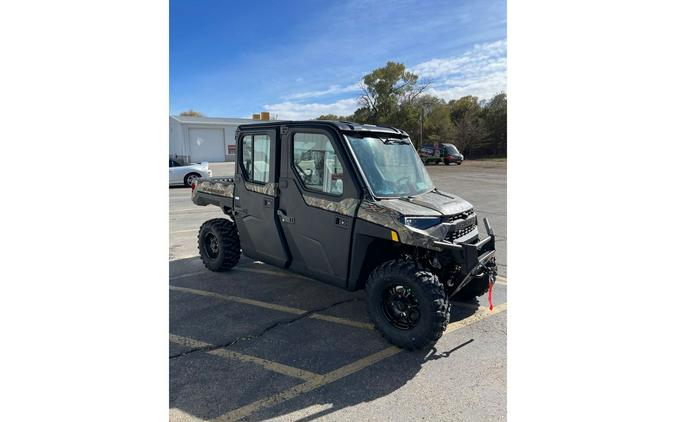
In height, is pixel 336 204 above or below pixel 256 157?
below

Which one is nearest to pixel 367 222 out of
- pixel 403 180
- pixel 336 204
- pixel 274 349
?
pixel 336 204

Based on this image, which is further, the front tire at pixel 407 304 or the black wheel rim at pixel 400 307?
the black wheel rim at pixel 400 307

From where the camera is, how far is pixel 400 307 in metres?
3.65

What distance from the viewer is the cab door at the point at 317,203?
153 inches

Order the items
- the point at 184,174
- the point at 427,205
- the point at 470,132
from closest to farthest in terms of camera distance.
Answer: the point at 427,205 < the point at 184,174 < the point at 470,132

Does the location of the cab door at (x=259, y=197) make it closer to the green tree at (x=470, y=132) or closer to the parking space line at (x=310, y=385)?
the parking space line at (x=310, y=385)

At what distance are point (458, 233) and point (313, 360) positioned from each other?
1.80 metres

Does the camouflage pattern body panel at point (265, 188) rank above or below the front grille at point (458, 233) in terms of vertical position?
above

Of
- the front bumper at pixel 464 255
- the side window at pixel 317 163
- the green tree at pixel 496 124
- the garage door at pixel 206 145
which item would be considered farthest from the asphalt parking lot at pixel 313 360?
the green tree at pixel 496 124

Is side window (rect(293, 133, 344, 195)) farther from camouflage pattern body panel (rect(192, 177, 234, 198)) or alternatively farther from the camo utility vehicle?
camouflage pattern body panel (rect(192, 177, 234, 198))

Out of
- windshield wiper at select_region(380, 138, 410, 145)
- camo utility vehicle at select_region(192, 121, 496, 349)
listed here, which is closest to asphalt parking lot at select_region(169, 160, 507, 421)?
camo utility vehicle at select_region(192, 121, 496, 349)

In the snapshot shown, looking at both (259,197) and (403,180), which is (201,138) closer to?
(259,197)

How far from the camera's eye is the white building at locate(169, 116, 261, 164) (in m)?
33.5

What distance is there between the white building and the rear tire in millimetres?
28502
